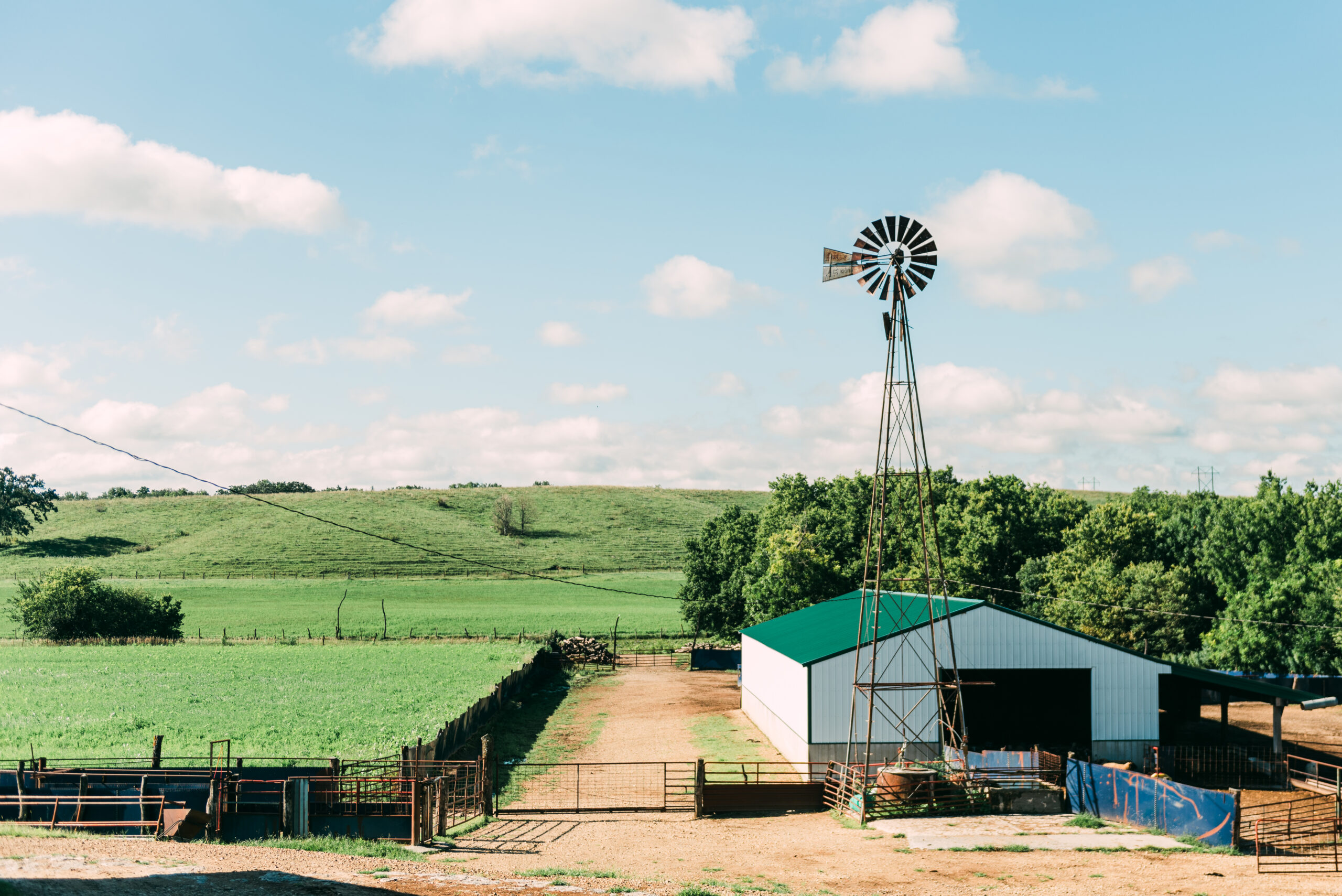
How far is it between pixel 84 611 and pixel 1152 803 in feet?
255

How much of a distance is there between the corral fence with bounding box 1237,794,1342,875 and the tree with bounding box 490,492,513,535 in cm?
15144

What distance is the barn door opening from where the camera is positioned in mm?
37938

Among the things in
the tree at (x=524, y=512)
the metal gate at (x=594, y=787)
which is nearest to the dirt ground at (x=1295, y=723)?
the metal gate at (x=594, y=787)

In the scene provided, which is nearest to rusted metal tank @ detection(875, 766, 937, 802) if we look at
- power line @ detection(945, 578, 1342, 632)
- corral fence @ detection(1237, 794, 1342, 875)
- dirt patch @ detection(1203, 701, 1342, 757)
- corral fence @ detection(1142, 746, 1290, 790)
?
corral fence @ detection(1237, 794, 1342, 875)

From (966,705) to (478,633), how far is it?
58226 millimetres

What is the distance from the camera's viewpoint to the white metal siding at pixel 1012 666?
36.2 metres

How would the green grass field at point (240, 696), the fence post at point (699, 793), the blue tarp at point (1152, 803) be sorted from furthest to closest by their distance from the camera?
the green grass field at point (240, 696)
the fence post at point (699, 793)
the blue tarp at point (1152, 803)

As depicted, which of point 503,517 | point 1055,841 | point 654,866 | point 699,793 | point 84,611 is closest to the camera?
point 654,866

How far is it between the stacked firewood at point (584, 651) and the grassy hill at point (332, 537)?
64.2 metres

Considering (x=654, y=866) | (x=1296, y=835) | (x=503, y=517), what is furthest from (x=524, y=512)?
(x=1296, y=835)

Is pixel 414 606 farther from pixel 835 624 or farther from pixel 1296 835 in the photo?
pixel 1296 835

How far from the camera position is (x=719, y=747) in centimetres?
4144

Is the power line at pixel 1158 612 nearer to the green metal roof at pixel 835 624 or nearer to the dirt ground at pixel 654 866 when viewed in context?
the green metal roof at pixel 835 624

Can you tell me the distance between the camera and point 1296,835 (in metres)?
25.9
